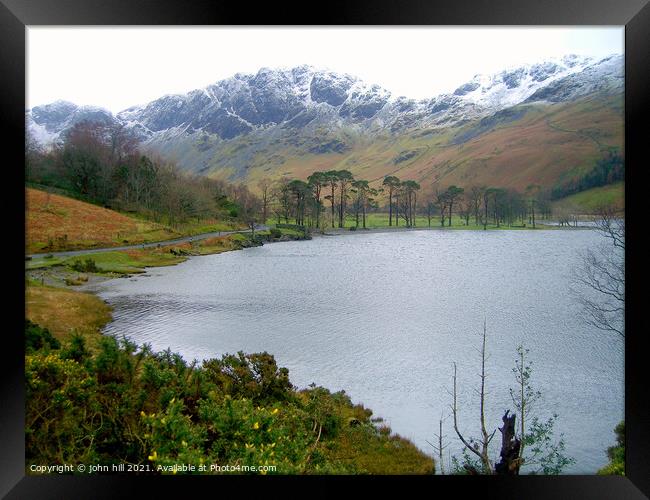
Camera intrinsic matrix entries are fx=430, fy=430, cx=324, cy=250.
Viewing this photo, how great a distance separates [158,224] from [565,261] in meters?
4.11

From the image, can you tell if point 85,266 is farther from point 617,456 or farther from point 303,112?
point 617,456

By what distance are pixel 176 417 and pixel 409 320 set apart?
2.32 metres

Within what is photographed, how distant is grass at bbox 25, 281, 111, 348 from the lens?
3.55 meters

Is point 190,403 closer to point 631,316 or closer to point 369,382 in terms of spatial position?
point 369,382

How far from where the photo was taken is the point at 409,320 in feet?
13.8

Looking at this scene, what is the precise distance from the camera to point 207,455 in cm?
287

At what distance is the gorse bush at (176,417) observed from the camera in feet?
9.21

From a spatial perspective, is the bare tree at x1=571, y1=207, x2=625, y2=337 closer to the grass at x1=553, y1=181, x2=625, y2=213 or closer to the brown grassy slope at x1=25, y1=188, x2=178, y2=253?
the grass at x1=553, y1=181, x2=625, y2=213

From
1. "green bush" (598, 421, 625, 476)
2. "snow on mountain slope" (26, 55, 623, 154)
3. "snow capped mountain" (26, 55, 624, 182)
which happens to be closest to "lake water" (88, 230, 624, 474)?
"green bush" (598, 421, 625, 476)

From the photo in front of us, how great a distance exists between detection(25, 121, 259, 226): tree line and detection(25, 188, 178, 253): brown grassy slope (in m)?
0.11

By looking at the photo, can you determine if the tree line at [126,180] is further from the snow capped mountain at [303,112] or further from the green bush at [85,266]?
the green bush at [85,266]

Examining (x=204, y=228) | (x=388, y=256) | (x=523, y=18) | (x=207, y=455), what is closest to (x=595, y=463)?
(x=388, y=256)

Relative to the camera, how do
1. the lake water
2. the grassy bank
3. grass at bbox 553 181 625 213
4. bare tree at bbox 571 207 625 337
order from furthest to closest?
the grassy bank
bare tree at bbox 571 207 625 337
grass at bbox 553 181 625 213
the lake water

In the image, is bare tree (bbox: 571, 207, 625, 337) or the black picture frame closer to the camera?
the black picture frame
